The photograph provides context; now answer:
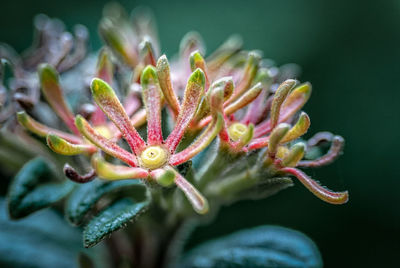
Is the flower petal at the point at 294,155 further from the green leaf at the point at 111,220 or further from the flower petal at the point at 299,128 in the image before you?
the green leaf at the point at 111,220

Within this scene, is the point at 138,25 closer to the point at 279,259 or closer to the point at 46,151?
the point at 46,151

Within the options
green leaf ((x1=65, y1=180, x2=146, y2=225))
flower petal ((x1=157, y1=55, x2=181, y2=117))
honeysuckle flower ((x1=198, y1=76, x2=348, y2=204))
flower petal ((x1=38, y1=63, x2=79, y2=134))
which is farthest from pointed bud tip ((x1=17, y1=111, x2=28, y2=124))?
honeysuckle flower ((x1=198, y1=76, x2=348, y2=204))

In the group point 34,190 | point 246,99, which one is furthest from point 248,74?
point 34,190

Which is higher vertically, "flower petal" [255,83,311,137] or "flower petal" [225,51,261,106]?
"flower petal" [225,51,261,106]

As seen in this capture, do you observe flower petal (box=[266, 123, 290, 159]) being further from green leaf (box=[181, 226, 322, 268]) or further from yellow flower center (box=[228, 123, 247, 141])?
green leaf (box=[181, 226, 322, 268])

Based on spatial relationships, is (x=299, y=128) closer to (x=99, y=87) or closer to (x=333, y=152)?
(x=333, y=152)

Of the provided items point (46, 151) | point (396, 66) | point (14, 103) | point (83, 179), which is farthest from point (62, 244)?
point (396, 66)
